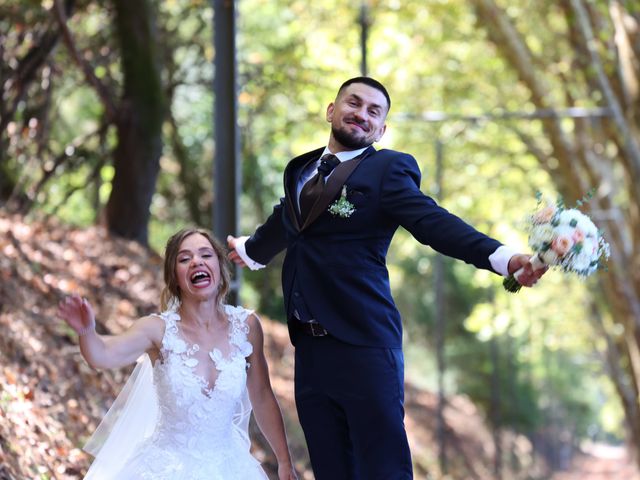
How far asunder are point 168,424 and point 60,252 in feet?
23.4

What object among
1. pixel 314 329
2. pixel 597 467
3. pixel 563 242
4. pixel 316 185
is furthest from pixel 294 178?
pixel 597 467

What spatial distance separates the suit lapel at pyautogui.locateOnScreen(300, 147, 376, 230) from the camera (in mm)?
5262

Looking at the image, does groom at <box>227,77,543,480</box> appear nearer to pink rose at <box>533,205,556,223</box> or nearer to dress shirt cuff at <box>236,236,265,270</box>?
pink rose at <box>533,205,556,223</box>

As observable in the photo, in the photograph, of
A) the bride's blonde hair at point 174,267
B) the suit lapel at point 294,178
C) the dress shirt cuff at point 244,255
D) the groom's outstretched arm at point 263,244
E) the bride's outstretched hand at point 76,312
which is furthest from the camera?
the dress shirt cuff at point 244,255

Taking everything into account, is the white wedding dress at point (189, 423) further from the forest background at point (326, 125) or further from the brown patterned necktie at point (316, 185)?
the forest background at point (326, 125)

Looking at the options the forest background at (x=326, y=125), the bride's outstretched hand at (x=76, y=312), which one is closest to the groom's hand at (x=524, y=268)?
the bride's outstretched hand at (x=76, y=312)

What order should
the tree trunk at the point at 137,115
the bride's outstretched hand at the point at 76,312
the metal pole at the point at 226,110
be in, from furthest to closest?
the tree trunk at the point at 137,115 → the metal pole at the point at 226,110 → the bride's outstretched hand at the point at 76,312

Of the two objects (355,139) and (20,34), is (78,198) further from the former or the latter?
(355,139)

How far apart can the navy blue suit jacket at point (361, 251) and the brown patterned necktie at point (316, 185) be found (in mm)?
66

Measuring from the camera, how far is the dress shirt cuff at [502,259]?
184 inches

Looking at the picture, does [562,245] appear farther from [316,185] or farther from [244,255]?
[244,255]

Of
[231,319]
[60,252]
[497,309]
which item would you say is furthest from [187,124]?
[231,319]

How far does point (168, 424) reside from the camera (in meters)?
5.60

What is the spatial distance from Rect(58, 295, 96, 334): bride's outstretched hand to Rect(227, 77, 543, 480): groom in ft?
3.00
